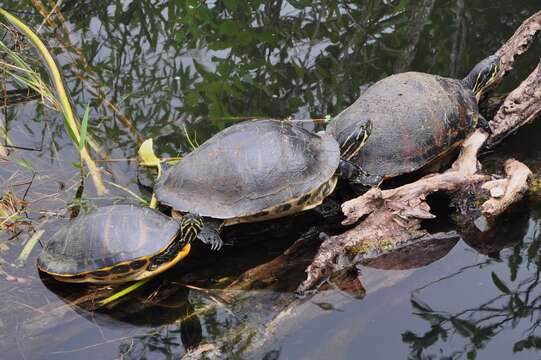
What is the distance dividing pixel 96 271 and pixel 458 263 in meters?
1.93

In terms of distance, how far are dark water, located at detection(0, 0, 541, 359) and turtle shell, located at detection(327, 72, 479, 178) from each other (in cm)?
43

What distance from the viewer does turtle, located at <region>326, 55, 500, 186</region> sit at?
416 centimetres

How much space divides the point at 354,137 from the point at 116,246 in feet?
5.15

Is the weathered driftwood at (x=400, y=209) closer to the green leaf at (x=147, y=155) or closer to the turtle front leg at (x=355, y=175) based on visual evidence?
the turtle front leg at (x=355, y=175)

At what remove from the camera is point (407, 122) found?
166 inches

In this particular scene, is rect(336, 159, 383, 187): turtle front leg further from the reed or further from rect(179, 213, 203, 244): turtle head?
the reed

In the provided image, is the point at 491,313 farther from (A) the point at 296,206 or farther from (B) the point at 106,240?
(B) the point at 106,240

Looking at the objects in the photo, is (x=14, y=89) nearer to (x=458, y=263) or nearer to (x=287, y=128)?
(x=287, y=128)

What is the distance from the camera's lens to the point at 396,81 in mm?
4449

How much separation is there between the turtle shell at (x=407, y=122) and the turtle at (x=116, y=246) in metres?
1.26

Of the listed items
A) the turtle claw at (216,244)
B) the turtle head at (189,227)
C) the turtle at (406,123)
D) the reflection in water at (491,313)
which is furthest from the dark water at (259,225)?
the turtle at (406,123)

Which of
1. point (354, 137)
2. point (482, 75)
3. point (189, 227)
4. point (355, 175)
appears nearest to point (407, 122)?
point (354, 137)

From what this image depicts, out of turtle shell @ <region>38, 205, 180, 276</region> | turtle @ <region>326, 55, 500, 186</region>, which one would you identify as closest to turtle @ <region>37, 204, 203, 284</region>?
turtle shell @ <region>38, 205, 180, 276</region>

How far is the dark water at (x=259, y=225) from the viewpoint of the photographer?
3.24 m
